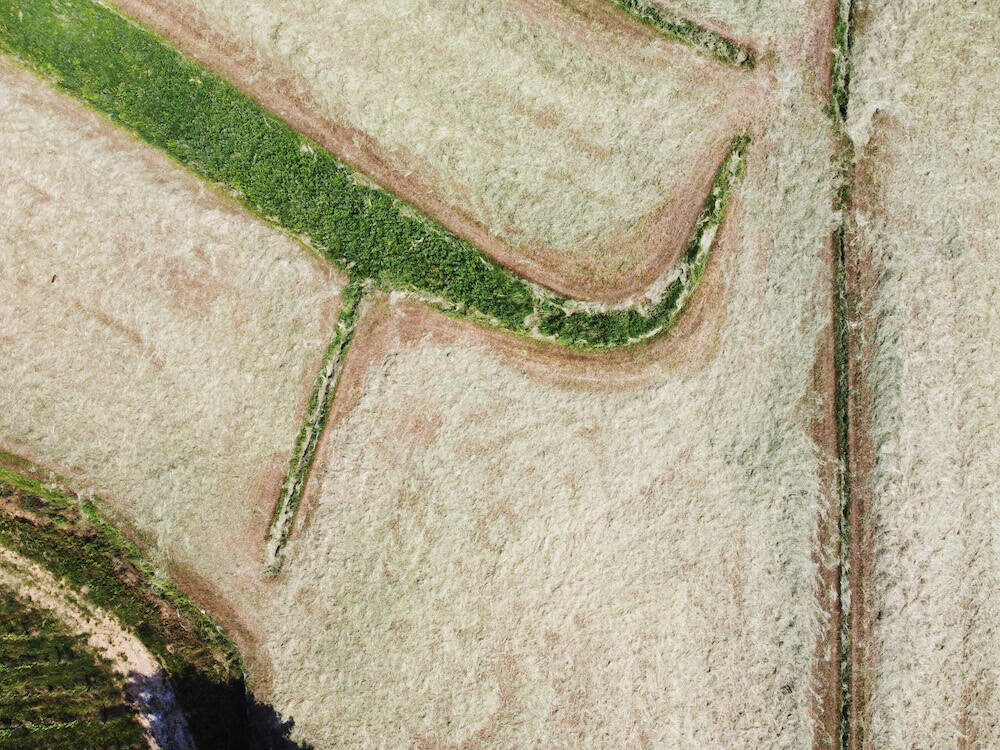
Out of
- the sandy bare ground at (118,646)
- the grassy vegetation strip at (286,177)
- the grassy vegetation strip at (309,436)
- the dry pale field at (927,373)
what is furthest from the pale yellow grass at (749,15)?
the sandy bare ground at (118,646)

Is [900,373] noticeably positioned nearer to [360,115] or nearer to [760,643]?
[760,643]

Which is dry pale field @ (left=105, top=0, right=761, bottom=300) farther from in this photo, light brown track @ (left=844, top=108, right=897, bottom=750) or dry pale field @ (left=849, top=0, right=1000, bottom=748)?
dry pale field @ (left=849, top=0, right=1000, bottom=748)

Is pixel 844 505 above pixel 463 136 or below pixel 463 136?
below

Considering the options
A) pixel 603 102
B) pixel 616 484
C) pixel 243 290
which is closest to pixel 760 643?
pixel 616 484

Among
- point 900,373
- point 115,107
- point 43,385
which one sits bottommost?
point 43,385

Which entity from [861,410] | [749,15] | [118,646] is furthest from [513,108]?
[118,646]

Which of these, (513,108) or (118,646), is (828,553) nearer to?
(513,108)
